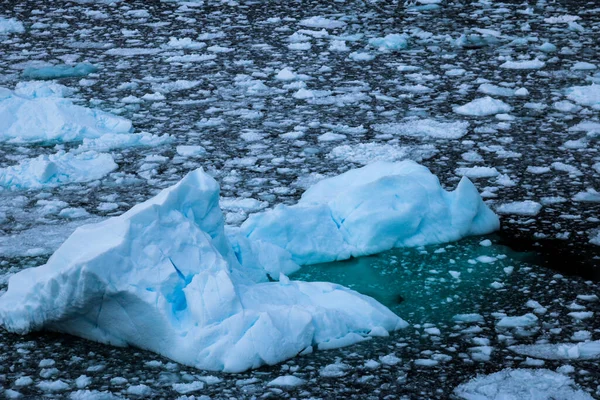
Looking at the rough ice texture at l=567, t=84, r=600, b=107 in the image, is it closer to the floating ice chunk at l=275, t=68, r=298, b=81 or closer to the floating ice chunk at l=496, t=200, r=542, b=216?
the floating ice chunk at l=496, t=200, r=542, b=216

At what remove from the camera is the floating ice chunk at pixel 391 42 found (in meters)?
6.59

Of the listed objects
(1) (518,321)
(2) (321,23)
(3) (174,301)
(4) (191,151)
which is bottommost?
(2) (321,23)

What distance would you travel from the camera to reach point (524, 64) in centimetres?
602

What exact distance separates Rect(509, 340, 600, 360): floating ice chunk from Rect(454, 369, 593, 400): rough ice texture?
105mm

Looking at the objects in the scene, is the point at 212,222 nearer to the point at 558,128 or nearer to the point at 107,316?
the point at 107,316

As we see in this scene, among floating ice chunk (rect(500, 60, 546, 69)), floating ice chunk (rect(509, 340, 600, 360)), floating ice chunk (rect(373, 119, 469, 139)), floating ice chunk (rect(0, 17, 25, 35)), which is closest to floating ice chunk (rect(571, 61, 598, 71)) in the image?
floating ice chunk (rect(500, 60, 546, 69))

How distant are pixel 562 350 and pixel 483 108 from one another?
2624 millimetres

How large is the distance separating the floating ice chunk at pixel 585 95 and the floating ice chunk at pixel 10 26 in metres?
4.66

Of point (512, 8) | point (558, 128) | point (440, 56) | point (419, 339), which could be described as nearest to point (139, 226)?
point (419, 339)

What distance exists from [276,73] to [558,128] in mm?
2048

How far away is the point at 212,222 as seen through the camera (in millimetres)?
3166

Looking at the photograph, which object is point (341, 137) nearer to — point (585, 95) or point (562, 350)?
point (585, 95)

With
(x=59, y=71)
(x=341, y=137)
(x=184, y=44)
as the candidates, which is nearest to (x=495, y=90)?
(x=341, y=137)

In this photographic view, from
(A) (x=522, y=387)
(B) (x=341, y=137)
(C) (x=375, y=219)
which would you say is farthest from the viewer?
(B) (x=341, y=137)
